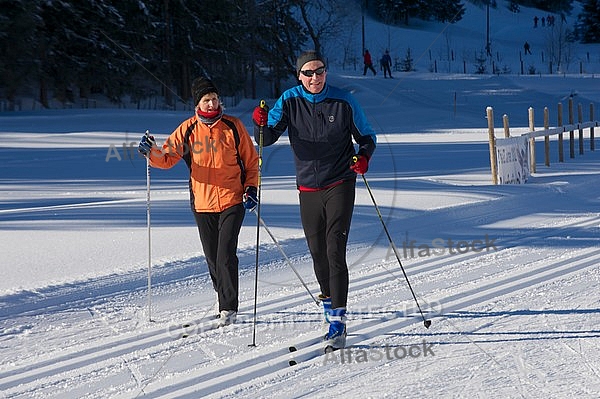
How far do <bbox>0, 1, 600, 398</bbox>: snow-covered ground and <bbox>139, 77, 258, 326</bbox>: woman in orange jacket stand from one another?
26.8 inches

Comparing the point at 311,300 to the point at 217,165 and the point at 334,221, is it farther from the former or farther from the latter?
the point at 217,165

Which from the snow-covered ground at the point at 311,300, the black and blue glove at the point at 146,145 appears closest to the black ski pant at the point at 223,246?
the snow-covered ground at the point at 311,300

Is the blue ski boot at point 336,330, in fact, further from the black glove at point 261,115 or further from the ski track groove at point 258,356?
the black glove at point 261,115

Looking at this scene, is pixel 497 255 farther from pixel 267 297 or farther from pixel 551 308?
pixel 267 297

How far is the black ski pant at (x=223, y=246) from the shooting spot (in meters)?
6.09

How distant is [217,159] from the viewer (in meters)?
6.04

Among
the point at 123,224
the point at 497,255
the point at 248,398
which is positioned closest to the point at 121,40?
the point at 123,224

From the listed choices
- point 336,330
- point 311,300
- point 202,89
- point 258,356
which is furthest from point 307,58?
point 311,300

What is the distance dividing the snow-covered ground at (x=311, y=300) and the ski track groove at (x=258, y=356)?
0.02 meters

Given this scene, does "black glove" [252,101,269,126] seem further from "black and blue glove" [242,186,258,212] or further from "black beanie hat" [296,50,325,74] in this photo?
"black and blue glove" [242,186,258,212]

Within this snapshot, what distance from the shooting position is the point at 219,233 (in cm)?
613

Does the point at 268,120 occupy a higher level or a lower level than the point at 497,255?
higher

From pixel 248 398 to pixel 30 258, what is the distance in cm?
451

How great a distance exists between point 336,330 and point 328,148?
3.98ft
